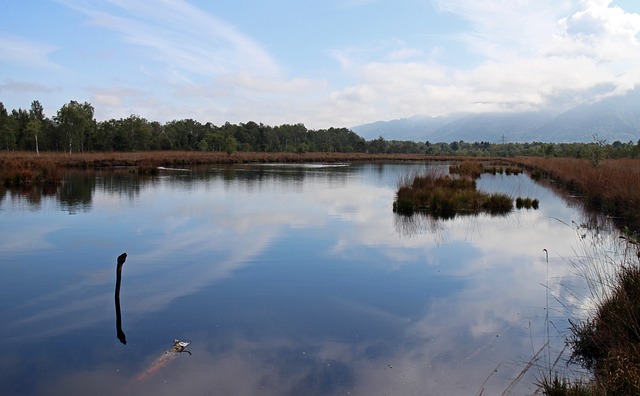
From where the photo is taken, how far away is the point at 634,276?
5.51 meters

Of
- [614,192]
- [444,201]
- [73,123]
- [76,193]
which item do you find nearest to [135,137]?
[73,123]

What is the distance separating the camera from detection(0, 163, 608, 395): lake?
512 centimetres

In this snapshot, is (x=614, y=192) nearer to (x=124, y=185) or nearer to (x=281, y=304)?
(x=281, y=304)

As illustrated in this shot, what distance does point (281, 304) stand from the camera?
7.33m

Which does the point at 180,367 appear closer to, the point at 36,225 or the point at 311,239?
the point at 311,239

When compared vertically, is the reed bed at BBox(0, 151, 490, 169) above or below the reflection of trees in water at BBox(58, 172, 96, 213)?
above

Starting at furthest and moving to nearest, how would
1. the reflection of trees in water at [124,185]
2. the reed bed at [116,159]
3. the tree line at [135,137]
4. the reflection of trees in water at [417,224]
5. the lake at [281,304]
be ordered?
the tree line at [135,137], the reed bed at [116,159], the reflection of trees in water at [124,185], the reflection of trees in water at [417,224], the lake at [281,304]

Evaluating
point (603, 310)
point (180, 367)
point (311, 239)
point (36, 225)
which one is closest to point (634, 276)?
point (603, 310)

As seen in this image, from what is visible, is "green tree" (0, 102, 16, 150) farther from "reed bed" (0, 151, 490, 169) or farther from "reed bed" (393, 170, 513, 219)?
"reed bed" (393, 170, 513, 219)

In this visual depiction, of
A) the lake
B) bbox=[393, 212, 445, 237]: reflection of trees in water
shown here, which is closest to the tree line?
bbox=[393, 212, 445, 237]: reflection of trees in water

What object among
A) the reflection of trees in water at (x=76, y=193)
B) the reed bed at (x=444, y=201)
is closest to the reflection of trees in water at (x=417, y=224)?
the reed bed at (x=444, y=201)

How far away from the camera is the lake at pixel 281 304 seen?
5.12m

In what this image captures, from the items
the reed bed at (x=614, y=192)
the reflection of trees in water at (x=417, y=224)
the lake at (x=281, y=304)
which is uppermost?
the reed bed at (x=614, y=192)

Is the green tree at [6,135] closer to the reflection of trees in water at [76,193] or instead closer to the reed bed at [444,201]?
the reflection of trees in water at [76,193]
